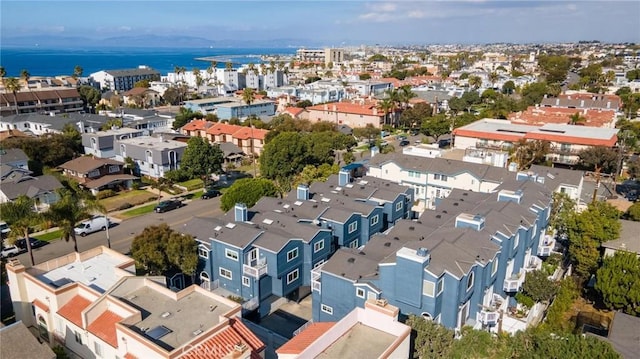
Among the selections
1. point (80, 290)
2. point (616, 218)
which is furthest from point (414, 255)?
point (616, 218)

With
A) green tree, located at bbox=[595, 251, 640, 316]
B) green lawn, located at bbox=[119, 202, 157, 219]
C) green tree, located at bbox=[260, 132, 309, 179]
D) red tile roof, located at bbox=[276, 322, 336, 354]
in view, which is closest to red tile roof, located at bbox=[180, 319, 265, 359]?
red tile roof, located at bbox=[276, 322, 336, 354]

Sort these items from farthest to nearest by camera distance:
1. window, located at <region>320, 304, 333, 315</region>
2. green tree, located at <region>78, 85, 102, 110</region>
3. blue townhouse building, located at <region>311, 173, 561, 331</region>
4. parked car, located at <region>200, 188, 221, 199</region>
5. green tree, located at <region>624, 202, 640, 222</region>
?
green tree, located at <region>78, 85, 102, 110</region> → parked car, located at <region>200, 188, 221, 199</region> → green tree, located at <region>624, 202, 640, 222</region> → window, located at <region>320, 304, 333, 315</region> → blue townhouse building, located at <region>311, 173, 561, 331</region>

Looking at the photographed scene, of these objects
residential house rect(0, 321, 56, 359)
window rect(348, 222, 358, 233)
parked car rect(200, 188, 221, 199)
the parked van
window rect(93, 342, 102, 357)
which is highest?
residential house rect(0, 321, 56, 359)

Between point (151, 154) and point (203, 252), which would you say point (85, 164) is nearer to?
point (151, 154)

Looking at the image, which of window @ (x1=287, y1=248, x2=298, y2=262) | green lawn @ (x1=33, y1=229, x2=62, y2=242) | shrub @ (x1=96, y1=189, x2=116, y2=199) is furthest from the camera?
shrub @ (x1=96, y1=189, x2=116, y2=199)

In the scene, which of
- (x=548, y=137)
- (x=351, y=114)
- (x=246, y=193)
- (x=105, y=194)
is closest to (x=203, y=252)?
(x=246, y=193)

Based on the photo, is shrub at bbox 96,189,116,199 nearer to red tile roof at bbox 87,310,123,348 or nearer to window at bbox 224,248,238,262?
window at bbox 224,248,238,262
